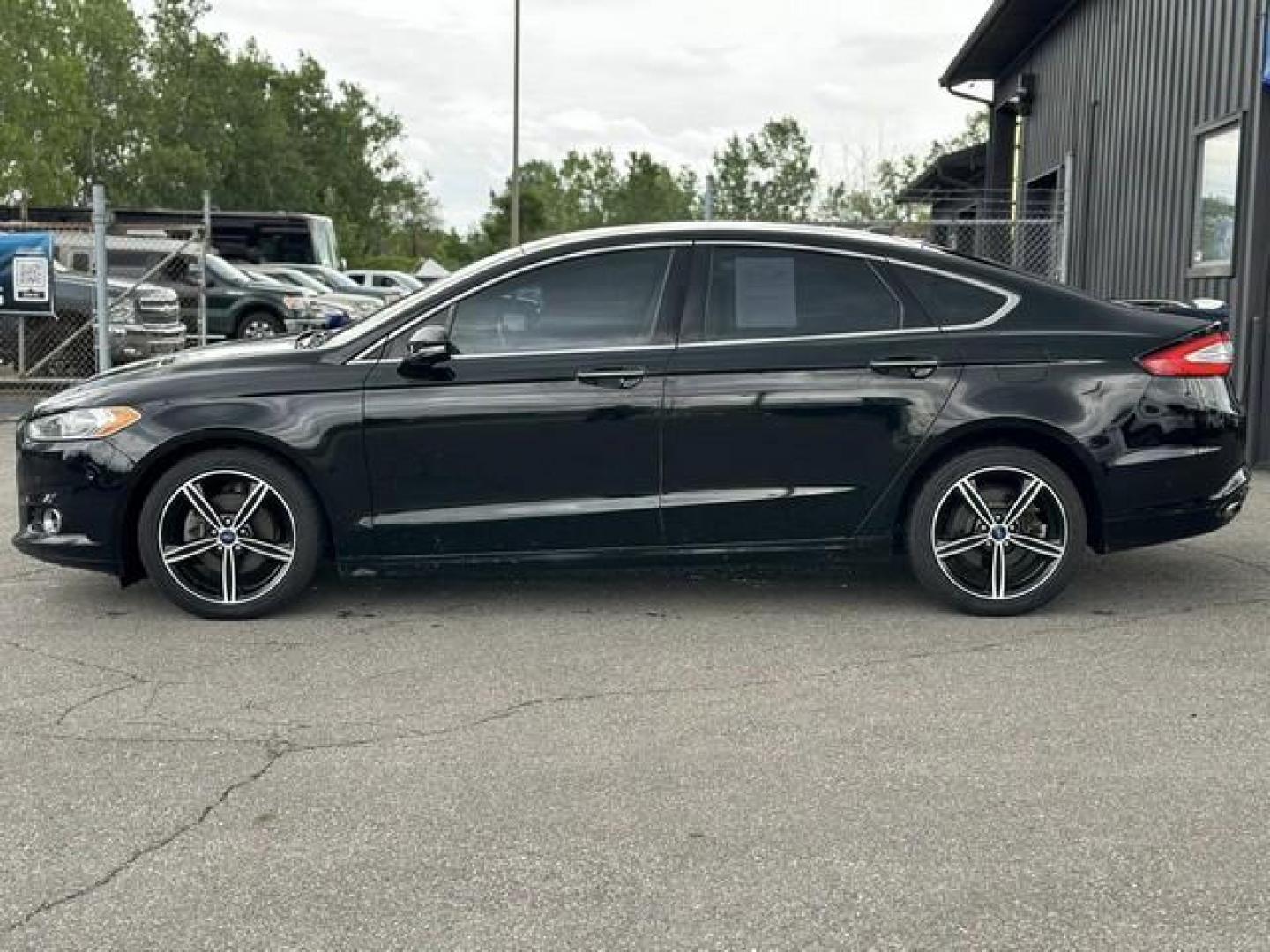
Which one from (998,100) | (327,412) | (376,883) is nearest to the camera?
(376,883)

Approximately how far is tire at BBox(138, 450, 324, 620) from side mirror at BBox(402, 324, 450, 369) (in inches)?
26.3

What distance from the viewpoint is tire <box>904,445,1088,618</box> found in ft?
18.1

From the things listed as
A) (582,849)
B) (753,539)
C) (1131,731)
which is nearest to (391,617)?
(753,539)

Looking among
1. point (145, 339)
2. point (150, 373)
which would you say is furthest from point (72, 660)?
point (145, 339)

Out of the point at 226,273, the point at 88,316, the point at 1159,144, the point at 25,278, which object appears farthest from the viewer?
the point at 226,273

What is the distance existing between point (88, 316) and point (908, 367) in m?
12.5

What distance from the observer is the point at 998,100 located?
809 inches

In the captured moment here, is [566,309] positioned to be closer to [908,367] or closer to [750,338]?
[750,338]

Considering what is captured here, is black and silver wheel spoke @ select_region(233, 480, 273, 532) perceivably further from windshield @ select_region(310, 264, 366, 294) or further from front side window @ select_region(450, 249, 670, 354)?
windshield @ select_region(310, 264, 366, 294)

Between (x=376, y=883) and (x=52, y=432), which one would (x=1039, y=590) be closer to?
(x=376, y=883)

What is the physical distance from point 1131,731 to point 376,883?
2345mm

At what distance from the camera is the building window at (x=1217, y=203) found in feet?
33.1

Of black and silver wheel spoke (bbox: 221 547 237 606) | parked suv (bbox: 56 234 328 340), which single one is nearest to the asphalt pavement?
black and silver wheel spoke (bbox: 221 547 237 606)

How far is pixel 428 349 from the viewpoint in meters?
5.43
